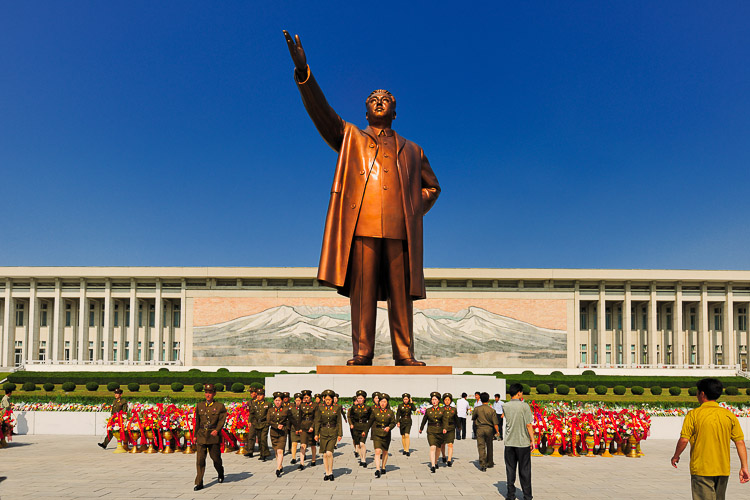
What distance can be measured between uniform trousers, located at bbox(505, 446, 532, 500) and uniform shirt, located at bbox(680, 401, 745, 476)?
209 cm

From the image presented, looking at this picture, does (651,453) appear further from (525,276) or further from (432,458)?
(525,276)

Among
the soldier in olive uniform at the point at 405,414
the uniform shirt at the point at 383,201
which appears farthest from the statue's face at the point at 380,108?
the soldier in olive uniform at the point at 405,414

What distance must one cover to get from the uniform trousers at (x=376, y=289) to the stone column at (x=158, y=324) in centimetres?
3517

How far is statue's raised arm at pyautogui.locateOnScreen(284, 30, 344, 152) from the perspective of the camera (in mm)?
8721

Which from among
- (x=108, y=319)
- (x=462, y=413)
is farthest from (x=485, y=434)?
(x=108, y=319)

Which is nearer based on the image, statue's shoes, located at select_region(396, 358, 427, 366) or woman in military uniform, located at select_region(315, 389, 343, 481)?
woman in military uniform, located at select_region(315, 389, 343, 481)

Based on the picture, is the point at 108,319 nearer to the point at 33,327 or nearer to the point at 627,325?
the point at 33,327

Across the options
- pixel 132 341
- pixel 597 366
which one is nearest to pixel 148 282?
pixel 132 341

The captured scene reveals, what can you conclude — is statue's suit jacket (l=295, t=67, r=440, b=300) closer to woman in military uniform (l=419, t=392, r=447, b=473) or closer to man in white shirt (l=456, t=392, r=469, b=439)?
man in white shirt (l=456, t=392, r=469, b=439)

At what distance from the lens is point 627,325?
4281cm

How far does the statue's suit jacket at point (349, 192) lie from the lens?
32.4 ft

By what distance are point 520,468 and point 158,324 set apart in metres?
40.0

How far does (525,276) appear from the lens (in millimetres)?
40438

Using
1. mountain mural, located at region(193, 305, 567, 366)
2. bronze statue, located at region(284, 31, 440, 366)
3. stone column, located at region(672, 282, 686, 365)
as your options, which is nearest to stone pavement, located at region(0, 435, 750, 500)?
bronze statue, located at region(284, 31, 440, 366)
